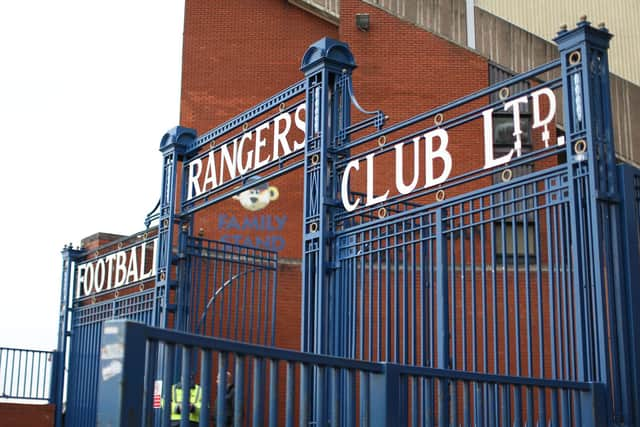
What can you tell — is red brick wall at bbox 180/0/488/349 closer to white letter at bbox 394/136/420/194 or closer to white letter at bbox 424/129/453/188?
white letter at bbox 394/136/420/194

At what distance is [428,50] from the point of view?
2289 cm

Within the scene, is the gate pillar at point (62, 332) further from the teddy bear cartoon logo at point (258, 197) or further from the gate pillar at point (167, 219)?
the teddy bear cartoon logo at point (258, 197)

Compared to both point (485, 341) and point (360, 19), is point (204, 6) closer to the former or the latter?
point (360, 19)

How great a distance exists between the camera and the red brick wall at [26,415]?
16.5 metres

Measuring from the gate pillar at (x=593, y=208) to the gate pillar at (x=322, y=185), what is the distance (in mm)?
3042

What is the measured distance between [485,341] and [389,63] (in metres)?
16.5

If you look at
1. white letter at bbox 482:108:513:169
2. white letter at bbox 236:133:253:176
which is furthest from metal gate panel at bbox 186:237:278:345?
white letter at bbox 482:108:513:169

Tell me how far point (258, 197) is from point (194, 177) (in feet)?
28.7

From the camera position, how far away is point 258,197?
21.9 m

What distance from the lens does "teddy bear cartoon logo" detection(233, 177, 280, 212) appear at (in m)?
21.4

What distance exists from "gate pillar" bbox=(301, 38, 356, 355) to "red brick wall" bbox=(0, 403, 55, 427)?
9.48 meters

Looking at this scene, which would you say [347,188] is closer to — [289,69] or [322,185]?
[322,185]

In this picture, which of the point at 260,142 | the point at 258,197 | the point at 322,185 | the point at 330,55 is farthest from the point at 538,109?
the point at 258,197

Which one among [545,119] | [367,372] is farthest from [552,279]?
[367,372]
